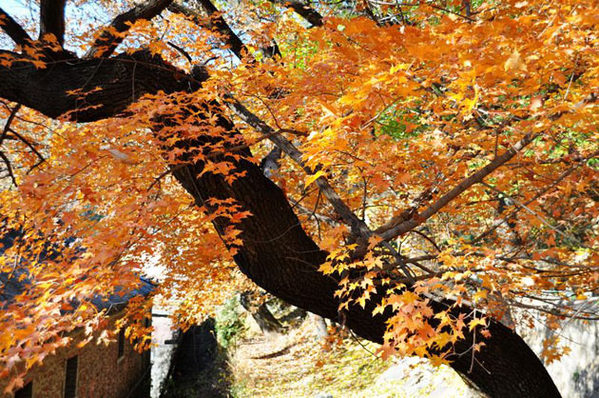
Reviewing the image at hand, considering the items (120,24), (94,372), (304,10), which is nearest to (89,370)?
(94,372)

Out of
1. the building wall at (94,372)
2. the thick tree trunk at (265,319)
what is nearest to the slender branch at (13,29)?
the building wall at (94,372)

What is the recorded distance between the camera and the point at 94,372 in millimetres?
8945

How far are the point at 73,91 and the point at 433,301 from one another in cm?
403

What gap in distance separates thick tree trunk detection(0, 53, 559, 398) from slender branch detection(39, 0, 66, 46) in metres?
0.41

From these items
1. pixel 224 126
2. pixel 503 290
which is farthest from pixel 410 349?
pixel 224 126

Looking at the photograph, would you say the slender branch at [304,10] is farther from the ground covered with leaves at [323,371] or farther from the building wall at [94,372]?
the building wall at [94,372]

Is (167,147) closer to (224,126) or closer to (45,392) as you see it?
(224,126)

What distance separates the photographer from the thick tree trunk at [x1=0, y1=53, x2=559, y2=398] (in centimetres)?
378

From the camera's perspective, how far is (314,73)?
181 inches

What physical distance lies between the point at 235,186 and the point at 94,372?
7585 mm

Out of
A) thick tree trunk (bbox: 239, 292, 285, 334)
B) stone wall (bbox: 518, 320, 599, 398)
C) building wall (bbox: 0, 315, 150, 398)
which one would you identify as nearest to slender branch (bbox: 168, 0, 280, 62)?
building wall (bbox: 0, 315, 150, 398)

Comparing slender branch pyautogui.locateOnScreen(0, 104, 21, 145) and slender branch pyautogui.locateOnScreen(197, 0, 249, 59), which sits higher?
slender branch pyautogui.locateOnScreen(197, 0, 249, 59)

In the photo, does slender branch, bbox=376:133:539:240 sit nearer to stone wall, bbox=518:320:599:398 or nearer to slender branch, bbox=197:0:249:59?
stone wall, bbox=518:320:599:398

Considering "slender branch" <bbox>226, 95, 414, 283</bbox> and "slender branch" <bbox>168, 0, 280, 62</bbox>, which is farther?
"slender branch" <bbox>168, 0, 280, 62</bbox>
